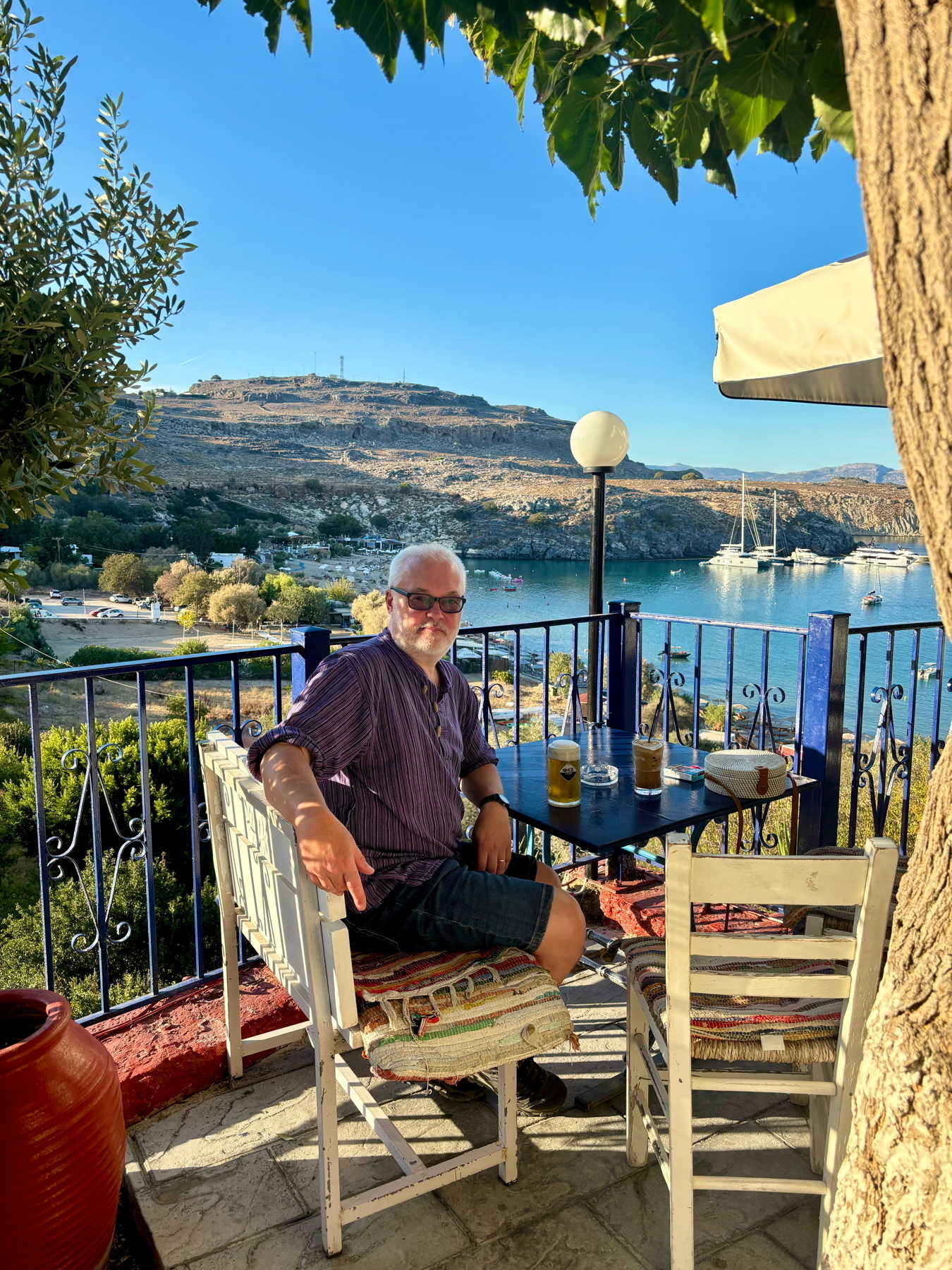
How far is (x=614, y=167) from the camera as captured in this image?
1486 mm

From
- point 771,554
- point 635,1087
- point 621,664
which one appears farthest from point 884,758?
point 771,554

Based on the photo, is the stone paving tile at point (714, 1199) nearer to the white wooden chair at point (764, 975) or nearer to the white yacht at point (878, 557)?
the white wooden chair at point (764, 975)

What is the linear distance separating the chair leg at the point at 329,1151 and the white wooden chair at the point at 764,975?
0.66 m

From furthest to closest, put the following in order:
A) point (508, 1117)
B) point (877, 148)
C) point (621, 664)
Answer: point (621, 664)
point (508, 1117)
point (877, 148)

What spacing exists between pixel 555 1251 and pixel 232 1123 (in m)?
0.89

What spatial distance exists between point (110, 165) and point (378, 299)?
76.8m

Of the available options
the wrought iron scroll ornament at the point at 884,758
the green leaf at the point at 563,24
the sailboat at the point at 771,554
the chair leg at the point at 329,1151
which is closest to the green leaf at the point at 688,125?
the green leaf at the point at 563,24

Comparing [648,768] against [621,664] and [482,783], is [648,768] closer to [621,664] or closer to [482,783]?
[482,783]

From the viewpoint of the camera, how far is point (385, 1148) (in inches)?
75.9

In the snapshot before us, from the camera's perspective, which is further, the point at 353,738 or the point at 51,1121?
the point at 353,738

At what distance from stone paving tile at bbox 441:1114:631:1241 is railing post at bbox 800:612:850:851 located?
4.75 feet

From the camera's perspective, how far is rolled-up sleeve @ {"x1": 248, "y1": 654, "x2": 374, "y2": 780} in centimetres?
182

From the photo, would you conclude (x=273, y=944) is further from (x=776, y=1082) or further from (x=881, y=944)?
(x=881, y=944)

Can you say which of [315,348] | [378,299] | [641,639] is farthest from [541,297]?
→ [641,639]
